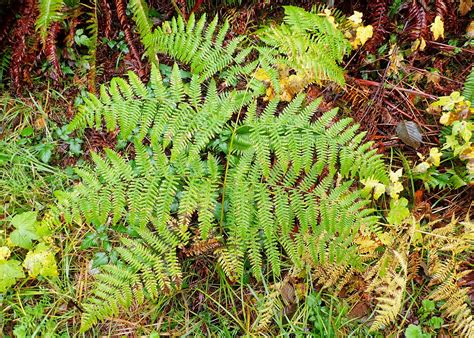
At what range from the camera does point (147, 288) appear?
2303mm

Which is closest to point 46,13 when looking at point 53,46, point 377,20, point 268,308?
point 53,46

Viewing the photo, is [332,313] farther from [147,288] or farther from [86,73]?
[86,73]

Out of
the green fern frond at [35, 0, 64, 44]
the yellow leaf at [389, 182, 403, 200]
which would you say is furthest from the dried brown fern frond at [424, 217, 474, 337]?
the green fern frond at [35, 0, 64, 44]

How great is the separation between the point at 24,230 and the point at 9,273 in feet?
0.81

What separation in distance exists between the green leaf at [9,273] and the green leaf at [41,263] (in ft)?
0.16

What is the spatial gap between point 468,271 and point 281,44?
61.5 inches

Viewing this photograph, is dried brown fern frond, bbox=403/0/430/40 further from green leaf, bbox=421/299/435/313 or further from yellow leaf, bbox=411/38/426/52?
green leaf, bbox=421/299/435/313

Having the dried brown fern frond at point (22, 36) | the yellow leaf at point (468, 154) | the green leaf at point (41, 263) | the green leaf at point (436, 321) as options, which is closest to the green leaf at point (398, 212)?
the yellow leaf at point (468, 154)

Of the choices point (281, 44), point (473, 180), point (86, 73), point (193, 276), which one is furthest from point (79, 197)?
point (473, 180)

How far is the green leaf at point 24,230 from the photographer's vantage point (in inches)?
101

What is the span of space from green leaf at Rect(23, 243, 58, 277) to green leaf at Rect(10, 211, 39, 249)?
0.07 meters

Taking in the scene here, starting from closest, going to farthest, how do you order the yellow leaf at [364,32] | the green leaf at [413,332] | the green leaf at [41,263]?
the green leaf at [413,332] < the green leaf at [41,263] < the yellow leaf at [364,32]

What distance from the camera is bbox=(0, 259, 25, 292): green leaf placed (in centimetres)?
250

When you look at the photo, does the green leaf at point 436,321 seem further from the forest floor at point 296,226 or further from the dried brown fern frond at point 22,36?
the dried brown fern frond at point 22,36
